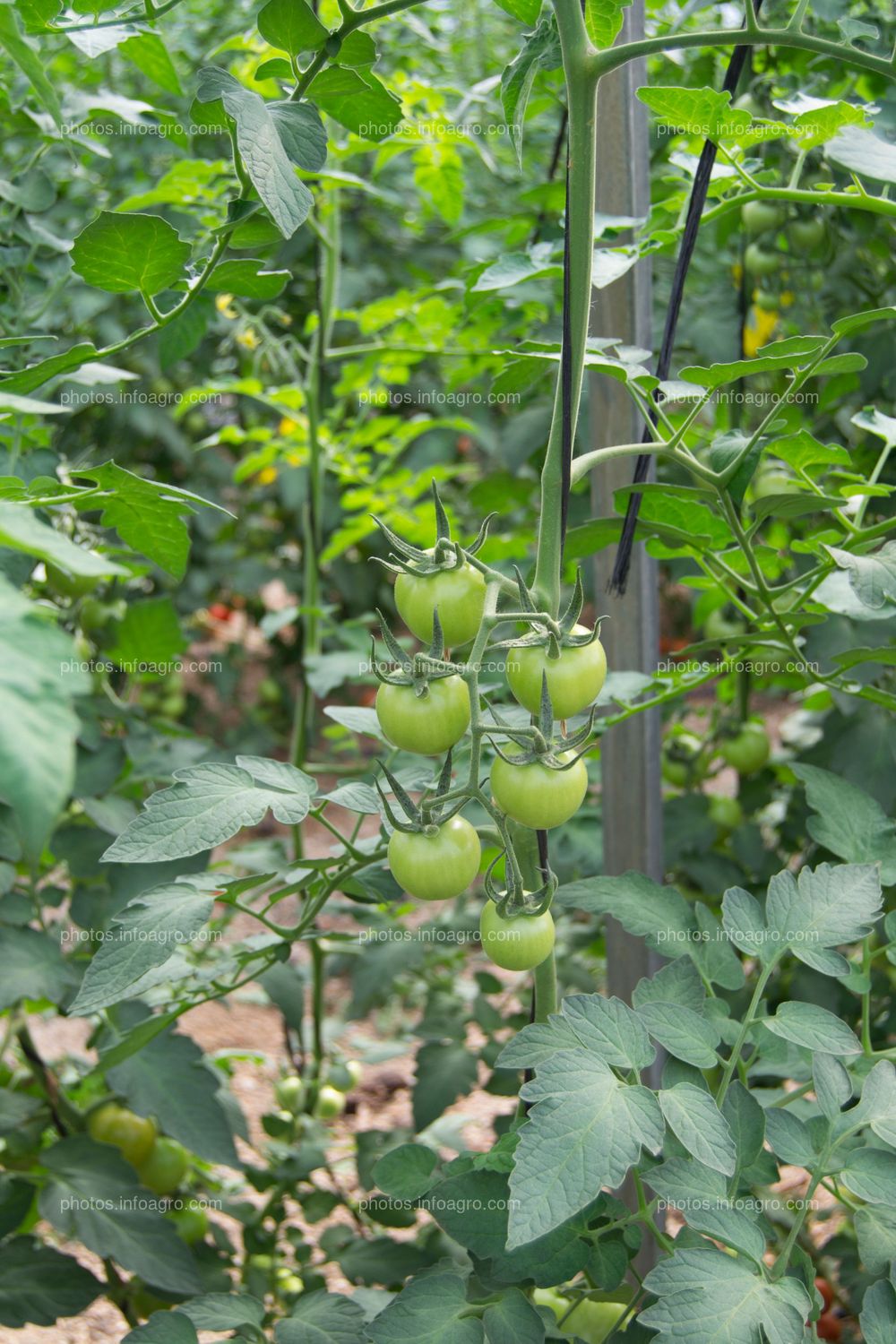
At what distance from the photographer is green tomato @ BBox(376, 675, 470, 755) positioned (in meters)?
0.64

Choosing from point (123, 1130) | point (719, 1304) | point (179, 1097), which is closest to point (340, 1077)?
point (123, 1130)

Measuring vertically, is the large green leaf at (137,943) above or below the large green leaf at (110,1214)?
above

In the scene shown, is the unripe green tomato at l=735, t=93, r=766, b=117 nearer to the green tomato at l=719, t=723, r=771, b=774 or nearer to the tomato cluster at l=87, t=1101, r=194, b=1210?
the green tomato at l=719, t=723, r=771, b=774

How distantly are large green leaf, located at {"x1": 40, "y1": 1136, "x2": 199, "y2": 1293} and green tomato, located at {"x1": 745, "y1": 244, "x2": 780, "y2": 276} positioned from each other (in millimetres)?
1221

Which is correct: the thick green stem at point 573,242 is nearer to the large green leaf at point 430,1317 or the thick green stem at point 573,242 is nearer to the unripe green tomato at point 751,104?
the large green leaf at point 430,1317

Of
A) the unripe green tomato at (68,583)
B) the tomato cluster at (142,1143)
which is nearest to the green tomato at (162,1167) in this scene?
the tomato cluster at (142,1143)

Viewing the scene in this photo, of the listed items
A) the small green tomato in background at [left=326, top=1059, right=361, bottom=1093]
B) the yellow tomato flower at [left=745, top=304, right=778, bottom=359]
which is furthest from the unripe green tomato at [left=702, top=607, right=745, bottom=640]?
the small green tomato in background at [left=326, top=1059, right=361, bottom=1093]

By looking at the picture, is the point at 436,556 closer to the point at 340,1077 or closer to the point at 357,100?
the point at 357,100

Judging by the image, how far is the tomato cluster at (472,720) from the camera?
626 mm

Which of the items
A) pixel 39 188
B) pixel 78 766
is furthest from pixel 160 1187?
pixel 39 188

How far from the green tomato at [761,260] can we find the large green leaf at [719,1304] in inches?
45.9

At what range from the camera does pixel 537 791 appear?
2.04 ft

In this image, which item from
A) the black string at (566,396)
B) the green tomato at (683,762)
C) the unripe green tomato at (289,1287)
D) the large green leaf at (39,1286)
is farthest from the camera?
the green tomato at (683,762)

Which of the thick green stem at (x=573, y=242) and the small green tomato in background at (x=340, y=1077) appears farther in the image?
the small green tomato in background at (x=340, y=1077)
